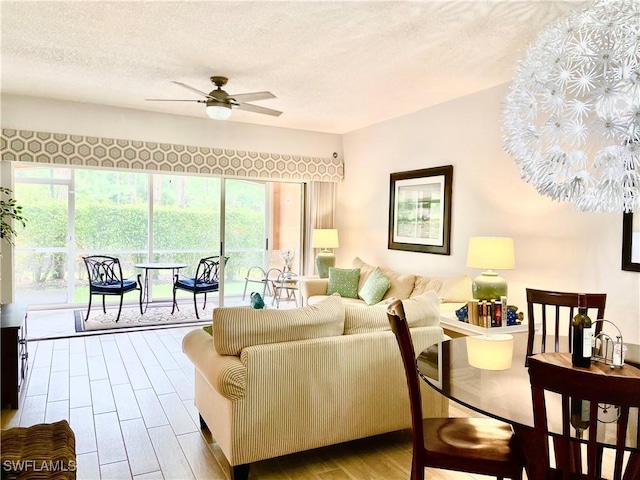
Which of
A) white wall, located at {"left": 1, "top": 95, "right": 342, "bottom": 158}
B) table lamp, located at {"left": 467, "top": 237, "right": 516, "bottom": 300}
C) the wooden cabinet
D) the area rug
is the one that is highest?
white wall, located at {"left": 1, "top": 95, "right": 342, "bottom": 158}

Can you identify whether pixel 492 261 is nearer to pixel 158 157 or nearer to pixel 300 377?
pixel 300 377

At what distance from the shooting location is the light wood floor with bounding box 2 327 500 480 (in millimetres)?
2592

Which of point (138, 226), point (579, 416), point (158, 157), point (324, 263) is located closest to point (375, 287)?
point (324, 263)

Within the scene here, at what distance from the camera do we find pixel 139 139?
5758mm

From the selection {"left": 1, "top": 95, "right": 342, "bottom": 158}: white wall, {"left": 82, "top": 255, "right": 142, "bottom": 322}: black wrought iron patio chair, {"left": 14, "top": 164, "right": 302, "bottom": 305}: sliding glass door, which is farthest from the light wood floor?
{"left": 1, "top": 95, "right": 342, "bottom": 158}: white wall

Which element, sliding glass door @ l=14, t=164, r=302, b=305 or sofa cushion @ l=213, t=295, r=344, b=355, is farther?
sliding glass door @ l=14, t=164, r=302, b=305

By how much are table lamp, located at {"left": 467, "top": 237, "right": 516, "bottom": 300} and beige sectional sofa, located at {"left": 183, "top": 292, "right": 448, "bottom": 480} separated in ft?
3.55

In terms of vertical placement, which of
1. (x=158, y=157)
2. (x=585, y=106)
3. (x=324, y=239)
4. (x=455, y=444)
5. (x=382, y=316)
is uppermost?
(x=158, y=157)

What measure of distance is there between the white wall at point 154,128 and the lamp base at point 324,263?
1.58 metres

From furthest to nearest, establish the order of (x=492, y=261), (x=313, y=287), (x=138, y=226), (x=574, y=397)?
(x=138, y=226) → (x=313, y=287) → (x=492, y=261) → (x=574, y=397)

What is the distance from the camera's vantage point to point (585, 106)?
1949mm

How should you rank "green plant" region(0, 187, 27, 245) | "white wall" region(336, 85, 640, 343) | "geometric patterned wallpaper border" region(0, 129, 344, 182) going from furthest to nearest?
"geometric patterned wallpaper border" region(0, 129, 344, 182)
"green plant" region(0, 187, 27, 245)
"white wall" region(336, 85, 640, 343)

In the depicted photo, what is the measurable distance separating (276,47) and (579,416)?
3140 millimetres

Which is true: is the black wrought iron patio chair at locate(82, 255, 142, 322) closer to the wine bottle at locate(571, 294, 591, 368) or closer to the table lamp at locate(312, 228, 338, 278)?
the table lamp at locate(312, 228, 338, 278)
